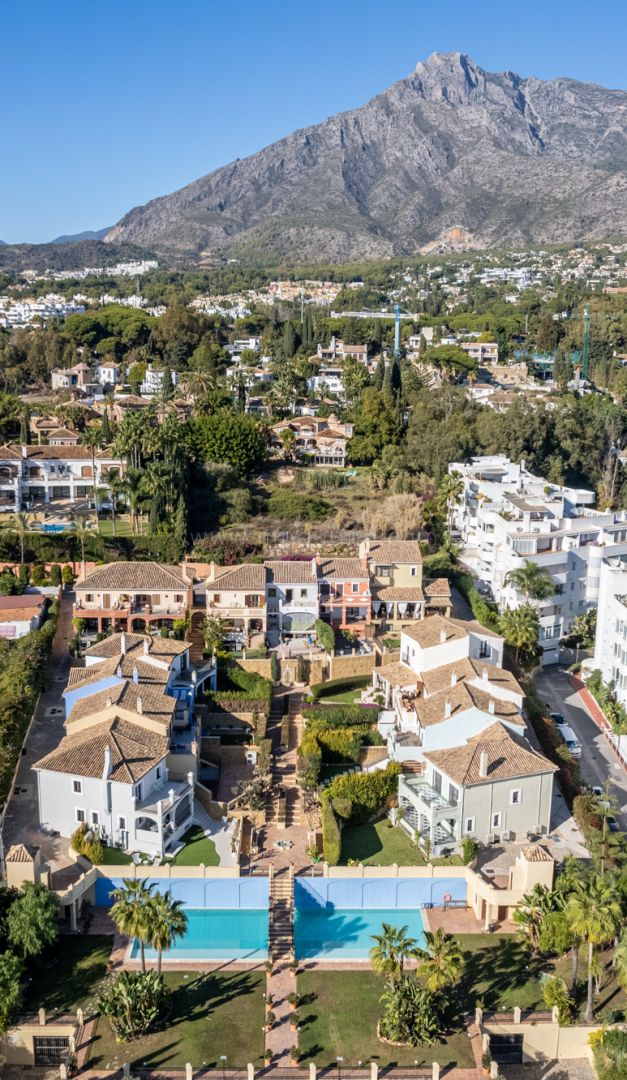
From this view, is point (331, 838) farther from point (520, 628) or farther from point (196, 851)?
point (520, 628)

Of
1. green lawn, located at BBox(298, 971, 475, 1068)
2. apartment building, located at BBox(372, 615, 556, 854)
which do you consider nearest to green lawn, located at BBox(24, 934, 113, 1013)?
green lawn, located at BBox(298, 971, 475, 1068)

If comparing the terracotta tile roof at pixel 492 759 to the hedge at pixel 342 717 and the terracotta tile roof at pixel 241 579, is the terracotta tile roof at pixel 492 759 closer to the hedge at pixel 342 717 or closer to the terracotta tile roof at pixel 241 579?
the hedge at pixel 342 717

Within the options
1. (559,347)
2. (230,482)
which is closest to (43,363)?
(230,482)

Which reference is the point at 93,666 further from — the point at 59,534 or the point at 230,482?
the point at 230,482

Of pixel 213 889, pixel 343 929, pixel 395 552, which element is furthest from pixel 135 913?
pixel 395 552

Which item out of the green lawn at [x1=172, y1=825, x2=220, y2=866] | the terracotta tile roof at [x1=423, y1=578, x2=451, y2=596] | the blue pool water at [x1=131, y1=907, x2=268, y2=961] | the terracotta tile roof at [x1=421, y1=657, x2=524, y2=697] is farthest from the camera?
the terracotta tile roof at [x1=423, y1=578, x2=451, y2=596]

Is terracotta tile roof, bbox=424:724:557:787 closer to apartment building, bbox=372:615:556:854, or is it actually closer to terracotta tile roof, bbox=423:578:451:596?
apartment building, bbox=372:615:556:854
